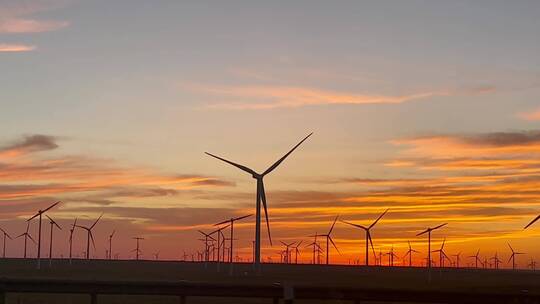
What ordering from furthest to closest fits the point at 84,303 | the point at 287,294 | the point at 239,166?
the point at 239,166 < the point at 84,303 < the point at 287,294

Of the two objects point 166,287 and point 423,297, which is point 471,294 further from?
point 166,287

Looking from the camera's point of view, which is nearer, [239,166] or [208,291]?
[208,291]

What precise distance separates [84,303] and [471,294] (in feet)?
86.3

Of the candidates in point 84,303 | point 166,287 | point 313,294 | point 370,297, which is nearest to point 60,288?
point 166,287

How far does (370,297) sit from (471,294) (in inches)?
95.7

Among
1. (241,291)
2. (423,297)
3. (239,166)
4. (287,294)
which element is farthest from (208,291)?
(239,166)

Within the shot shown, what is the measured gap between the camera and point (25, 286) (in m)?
21.2

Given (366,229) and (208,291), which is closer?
(208,291)

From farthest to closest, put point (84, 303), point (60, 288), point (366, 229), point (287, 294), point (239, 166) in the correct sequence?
point (366, 229)
point (239, 166)
point (84, 303)
point (60, 288)
point (287, 294)

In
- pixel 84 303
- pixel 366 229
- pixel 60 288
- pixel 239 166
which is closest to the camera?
pixel 60 288

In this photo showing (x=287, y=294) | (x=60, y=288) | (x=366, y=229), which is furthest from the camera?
(x=366, y=229)

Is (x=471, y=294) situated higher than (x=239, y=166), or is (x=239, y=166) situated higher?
(x=239, y=166)

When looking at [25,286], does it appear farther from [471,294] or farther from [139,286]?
[471,294]

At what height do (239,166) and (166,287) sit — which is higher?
(239,166)
